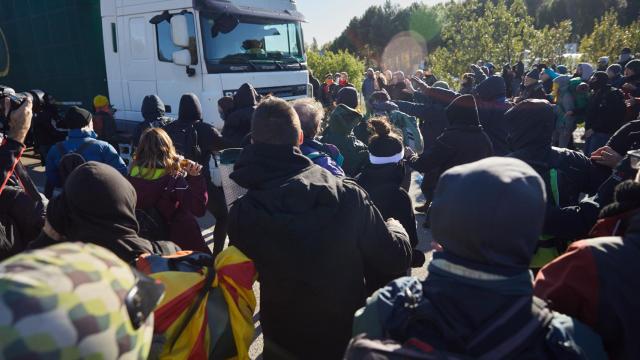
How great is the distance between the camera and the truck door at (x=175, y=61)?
6.89 m

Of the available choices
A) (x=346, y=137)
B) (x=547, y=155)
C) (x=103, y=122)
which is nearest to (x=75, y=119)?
(x=346, y=137)

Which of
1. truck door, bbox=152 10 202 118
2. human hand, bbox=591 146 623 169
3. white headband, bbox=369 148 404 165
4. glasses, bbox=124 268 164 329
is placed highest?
truck door, bbox=152 10 202 118

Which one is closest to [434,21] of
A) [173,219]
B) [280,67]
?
[280,67]

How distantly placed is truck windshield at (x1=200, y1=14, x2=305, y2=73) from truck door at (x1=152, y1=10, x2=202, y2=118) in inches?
7.8

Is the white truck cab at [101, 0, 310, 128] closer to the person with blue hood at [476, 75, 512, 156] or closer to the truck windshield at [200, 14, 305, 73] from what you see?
the truck windshield at [200, 14, 305, 73]

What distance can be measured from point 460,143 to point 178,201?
103 inches

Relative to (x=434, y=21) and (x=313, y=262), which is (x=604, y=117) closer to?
(x=313, y=262)

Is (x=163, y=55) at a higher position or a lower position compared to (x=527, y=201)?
higher

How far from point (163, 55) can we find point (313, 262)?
6.36 metres

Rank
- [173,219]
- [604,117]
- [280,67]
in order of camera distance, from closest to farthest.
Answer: [173,219] → [604,117] → [280,67]

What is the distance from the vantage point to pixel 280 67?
8.02 meters

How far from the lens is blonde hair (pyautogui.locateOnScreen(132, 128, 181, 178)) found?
3340 mm

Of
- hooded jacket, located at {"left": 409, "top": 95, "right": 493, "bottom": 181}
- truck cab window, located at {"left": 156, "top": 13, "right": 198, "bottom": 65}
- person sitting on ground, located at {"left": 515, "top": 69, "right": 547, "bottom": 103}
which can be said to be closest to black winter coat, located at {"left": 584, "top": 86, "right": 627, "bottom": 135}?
person sitting on ground, located at {"left": 515, "top": 69, "right": 547, "bottom": 103}

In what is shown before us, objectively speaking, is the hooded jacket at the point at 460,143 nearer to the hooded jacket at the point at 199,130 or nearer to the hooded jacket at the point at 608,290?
the hooded jacket at the point at 199,130
